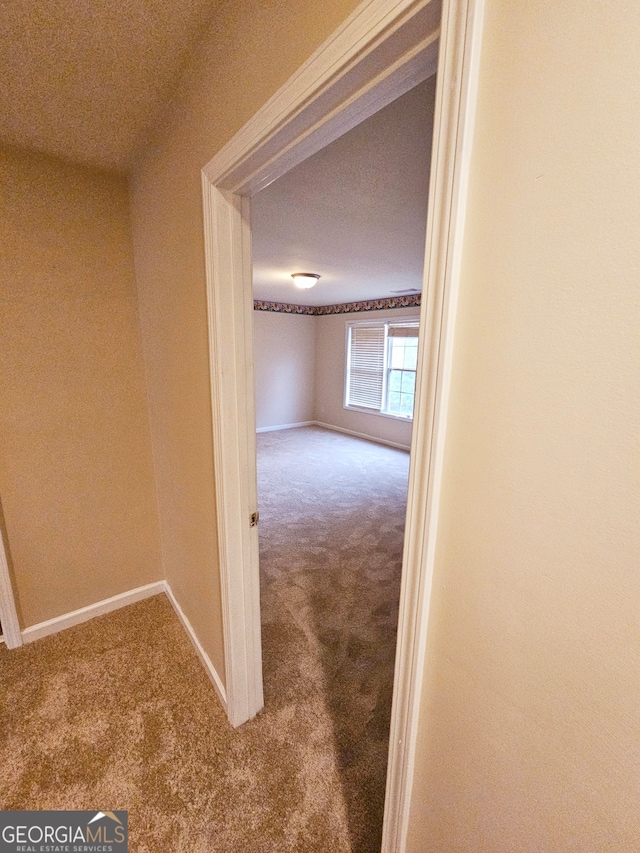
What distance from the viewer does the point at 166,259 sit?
1470 millimetres

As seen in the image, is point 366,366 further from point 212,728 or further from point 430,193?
point 430,193

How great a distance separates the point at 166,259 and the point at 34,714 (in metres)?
1.98

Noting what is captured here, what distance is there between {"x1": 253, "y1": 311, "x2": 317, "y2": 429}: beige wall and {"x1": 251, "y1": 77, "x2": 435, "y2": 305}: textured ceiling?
231 centimetres

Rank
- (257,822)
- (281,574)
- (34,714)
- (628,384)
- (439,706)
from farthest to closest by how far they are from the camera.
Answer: (281,574)
(34,714)
(257,822)
(439,706)
(628,384)

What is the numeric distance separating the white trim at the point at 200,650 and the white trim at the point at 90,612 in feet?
0.31

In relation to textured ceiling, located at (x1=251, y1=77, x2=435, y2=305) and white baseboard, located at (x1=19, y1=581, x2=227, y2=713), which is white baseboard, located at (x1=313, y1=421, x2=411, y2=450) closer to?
textured ceiling, located at (x1=251, y1=77, x2=435, y2=305)

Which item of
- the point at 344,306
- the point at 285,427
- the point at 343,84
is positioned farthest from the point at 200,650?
the point at 344,306

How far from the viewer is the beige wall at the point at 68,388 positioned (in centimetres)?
162

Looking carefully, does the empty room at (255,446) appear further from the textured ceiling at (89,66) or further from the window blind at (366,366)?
the window blind at (366,366)

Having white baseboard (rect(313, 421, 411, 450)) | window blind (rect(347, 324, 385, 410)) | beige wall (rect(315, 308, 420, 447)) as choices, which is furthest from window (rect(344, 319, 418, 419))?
white baseboard (rect(313, 421, 411, 450))

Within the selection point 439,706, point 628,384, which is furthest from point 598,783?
point 628,384

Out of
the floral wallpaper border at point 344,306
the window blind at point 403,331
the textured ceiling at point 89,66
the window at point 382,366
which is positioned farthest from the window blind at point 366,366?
the textured ceiling at point 89,66

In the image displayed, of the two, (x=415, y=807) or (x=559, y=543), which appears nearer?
(x=559, y=543)

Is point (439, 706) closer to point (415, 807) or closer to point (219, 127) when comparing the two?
point (415, 807)
